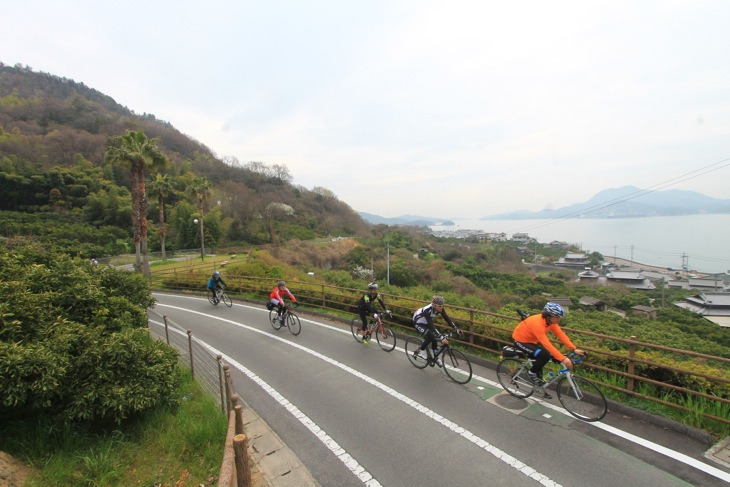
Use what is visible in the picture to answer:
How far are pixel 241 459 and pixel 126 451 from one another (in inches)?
91.1

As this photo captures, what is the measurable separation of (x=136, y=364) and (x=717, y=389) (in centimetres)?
794

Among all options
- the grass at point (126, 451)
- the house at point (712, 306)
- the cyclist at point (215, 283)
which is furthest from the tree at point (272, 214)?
the house at point (712, 306)

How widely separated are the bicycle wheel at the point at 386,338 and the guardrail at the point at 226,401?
12.2 feet

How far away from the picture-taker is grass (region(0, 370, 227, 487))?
352 cm

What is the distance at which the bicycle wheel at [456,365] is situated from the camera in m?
6.62

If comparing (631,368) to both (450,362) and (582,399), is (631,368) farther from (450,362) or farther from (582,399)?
(450,362)

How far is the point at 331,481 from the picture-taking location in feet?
13.1

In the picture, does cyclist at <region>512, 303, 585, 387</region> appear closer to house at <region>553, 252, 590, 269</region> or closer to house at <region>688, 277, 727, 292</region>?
house at <region>688, 277, 727, 292</region>

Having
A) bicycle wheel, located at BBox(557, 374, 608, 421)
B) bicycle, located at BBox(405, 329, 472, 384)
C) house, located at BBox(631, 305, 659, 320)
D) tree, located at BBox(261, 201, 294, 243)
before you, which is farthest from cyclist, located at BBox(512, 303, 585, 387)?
tree, located at BBox(261, 201, 294, 243)

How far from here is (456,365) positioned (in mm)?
6930

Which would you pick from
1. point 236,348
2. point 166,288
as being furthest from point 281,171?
point 236,348

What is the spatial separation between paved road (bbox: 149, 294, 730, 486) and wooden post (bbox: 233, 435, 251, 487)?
1545mm

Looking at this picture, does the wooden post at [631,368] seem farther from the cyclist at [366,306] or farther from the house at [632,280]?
the house at [632,280]

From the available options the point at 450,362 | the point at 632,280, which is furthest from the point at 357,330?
the point at 632,280
